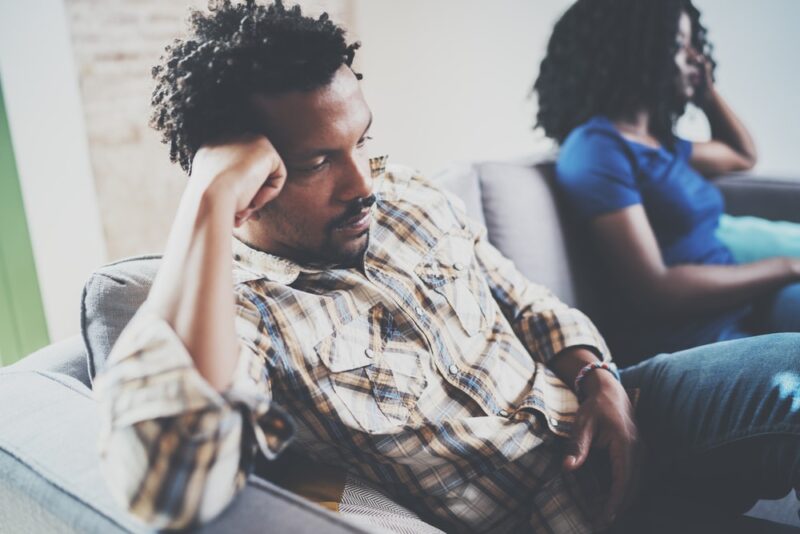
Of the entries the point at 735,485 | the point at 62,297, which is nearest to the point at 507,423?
the point at 735,485

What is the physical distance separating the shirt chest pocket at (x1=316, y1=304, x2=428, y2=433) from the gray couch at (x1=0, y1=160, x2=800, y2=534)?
0.62ft

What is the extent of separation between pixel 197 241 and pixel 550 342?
0.65 metres

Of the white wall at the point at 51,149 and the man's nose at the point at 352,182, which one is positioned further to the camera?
the white wall at the point at 51,149

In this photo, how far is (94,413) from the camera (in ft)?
2.42

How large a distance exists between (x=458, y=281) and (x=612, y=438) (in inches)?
13.2

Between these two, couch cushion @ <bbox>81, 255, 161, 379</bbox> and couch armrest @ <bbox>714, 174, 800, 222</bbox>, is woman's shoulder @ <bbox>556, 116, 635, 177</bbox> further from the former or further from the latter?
couch cushion @ <bbox>81, 255, 161, 379</bbox>

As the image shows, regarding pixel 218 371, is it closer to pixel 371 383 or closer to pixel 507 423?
pixel 371 383

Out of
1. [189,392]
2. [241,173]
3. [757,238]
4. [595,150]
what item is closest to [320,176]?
[241,173]

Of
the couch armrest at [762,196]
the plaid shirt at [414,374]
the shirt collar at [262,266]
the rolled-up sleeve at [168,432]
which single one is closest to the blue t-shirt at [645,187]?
the couch armrest at [762,196]

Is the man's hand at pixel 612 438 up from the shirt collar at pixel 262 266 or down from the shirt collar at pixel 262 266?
down

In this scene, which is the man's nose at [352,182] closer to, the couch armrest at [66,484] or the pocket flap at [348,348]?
the pocket flap at [348,348]

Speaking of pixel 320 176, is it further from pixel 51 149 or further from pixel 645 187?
pixel 51 149

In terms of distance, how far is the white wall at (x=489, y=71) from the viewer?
6.73 ft

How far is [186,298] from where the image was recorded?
2.10 feet
